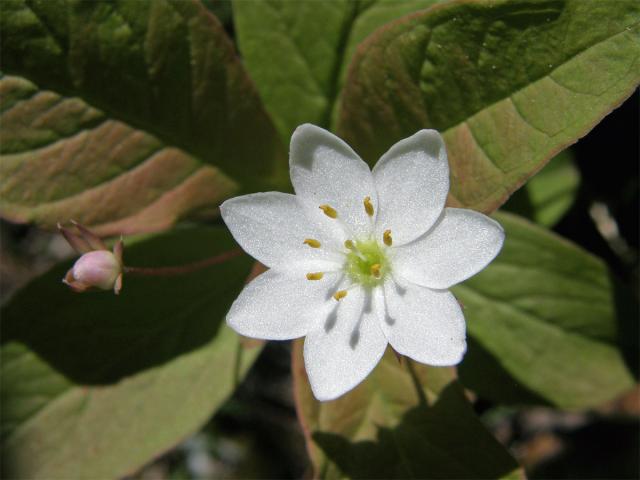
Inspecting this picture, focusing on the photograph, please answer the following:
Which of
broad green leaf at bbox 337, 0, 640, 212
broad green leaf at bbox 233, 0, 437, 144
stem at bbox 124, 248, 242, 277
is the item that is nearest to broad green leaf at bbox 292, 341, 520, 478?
stem at bbox 124, 248, 242, 277

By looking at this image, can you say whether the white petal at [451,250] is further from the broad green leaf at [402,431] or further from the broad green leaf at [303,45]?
the broad green leaf at [303,45]

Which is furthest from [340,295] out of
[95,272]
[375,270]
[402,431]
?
[95,272]

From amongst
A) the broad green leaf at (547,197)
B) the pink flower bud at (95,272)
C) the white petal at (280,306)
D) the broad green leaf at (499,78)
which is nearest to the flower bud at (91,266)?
the pink flower bud at (95,272)

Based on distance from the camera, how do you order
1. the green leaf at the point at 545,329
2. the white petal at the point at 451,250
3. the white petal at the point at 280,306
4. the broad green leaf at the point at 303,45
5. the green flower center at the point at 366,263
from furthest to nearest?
the green leaf at the point at 545,329 < the broad green leaf at the point at 303,45 < the green flower center at the point at 366,263 < the white petal at the point at 280,306 < the white petal at the point at 451,250

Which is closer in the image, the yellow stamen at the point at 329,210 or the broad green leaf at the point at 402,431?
the yellow stamen at the point at 329,210

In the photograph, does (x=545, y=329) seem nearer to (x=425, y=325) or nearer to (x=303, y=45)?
(x=425, y=325)

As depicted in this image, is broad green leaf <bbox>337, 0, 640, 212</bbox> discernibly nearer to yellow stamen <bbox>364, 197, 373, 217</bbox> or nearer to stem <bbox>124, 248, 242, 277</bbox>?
yellow stamen <bbox>364, 197, 373, 217</bbox>

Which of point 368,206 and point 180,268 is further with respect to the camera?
point 180,268

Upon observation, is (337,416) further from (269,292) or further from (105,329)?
(105,329)
